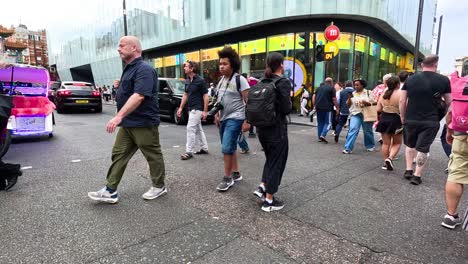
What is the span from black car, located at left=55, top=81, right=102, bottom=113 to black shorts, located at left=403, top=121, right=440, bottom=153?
1430 cm

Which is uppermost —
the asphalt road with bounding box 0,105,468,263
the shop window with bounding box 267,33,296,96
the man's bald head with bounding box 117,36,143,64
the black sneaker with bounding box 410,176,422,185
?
the shop window with bounding box 267,33,296,96

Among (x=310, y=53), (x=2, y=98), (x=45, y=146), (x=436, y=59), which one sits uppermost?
(x=310, y=53)

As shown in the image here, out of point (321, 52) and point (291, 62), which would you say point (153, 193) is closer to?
point (321, 52)

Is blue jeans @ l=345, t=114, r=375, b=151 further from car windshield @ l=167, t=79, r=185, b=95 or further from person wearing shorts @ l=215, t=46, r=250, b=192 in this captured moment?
car windshield @ l=167, t=79, r=185, b=95

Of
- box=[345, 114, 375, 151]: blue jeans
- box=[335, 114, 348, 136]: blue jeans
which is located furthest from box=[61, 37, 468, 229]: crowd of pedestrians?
box=[335, 114, 348, 136]: blue jeans

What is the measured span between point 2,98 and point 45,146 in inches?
146

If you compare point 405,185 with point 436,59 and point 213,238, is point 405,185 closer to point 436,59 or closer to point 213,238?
point 436,59

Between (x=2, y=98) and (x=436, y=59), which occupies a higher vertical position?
(x=436, y=59)

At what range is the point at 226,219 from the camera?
3146mm

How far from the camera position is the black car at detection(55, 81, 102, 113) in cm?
1451

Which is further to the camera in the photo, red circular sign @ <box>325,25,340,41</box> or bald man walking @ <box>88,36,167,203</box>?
red circular sign @ <box>325,25,340,41</box>

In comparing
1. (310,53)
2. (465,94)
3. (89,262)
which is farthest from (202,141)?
(310,53)

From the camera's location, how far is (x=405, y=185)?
4316 millimetres

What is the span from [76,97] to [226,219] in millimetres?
13885
